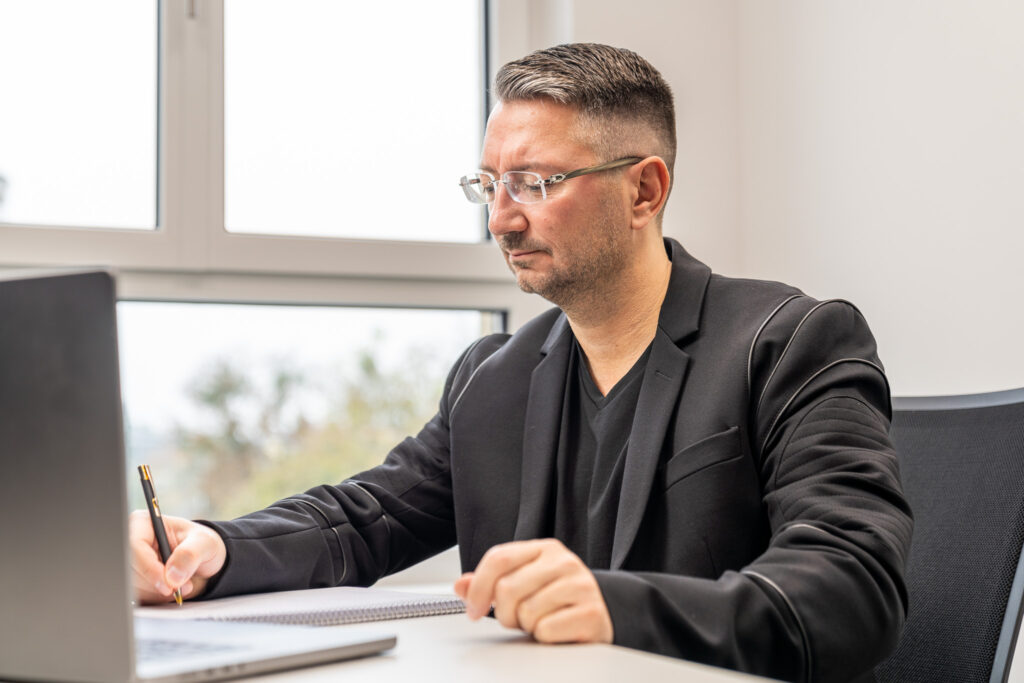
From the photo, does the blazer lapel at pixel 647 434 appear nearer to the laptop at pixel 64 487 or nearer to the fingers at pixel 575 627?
the fingers at pixel 575 627

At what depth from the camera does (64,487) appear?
608 mm

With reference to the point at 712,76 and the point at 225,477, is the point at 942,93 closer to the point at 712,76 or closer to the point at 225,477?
the point at 712,76

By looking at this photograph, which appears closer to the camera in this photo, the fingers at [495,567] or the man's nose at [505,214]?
the fingers at [495,567]

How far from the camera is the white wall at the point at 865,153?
1.64m

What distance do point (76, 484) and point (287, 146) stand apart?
1673 millimetres

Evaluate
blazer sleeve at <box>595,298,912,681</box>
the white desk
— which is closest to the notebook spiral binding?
the white desk

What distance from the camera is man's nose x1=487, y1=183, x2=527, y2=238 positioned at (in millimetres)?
1481

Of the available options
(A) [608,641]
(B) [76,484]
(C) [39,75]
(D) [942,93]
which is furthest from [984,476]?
(C) [39,75]

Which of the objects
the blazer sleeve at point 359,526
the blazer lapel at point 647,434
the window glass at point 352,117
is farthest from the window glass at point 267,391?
the blazer lapel at point 647,434

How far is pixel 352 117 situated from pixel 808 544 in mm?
1559

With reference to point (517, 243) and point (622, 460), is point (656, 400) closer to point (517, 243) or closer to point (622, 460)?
point (622, 460)

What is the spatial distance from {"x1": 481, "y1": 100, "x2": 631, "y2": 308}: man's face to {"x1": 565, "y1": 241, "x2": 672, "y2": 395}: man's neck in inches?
0.9

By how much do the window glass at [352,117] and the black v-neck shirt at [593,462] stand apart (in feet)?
2.91

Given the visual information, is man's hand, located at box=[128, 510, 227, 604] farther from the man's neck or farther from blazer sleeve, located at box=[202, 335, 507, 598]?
the man's neck
